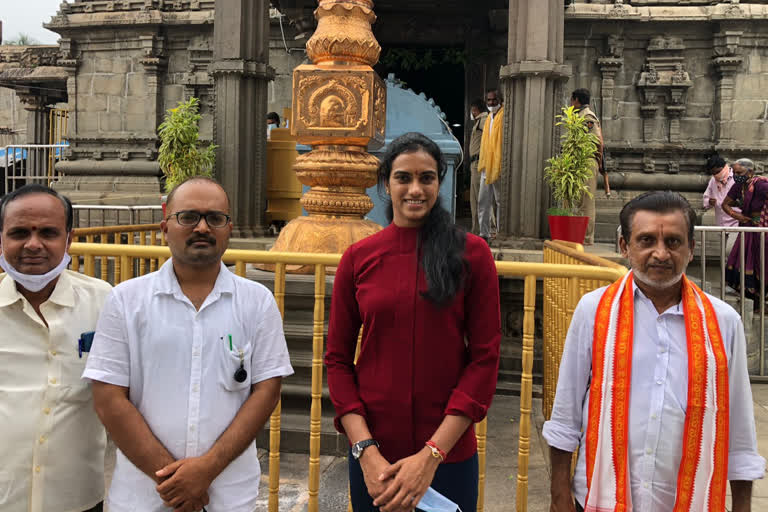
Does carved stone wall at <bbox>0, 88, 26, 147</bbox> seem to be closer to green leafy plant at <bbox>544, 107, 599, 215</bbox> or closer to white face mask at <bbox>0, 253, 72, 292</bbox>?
green leafy plant at <bbox>544, 107, 599, 215</bbox>

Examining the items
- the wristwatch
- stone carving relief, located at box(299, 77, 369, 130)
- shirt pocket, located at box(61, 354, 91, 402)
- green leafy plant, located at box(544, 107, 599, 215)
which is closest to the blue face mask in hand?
the wristwatch

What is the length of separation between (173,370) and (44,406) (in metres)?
0.43

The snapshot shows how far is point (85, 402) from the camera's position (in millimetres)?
1994

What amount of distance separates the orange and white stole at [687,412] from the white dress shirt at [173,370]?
3.47ft

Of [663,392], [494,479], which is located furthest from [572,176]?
[663,392]

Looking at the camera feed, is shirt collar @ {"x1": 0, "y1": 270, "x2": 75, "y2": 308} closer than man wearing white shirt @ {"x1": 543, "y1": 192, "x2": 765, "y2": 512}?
No

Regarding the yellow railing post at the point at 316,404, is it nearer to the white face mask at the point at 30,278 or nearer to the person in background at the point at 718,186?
the white face mask at the point at 30,278

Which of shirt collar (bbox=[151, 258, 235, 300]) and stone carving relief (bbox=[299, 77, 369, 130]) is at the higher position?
stone carving relief (bbox=[299, 77, 369, 130])

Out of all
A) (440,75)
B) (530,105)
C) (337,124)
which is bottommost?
(337,124)

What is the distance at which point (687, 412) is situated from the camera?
1.80m

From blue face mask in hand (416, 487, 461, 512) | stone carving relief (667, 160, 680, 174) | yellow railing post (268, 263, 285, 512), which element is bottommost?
yellow railing post (268, 263, 285, 512)

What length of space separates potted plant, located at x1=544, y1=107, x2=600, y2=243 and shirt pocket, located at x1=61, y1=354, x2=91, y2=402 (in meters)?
5.37

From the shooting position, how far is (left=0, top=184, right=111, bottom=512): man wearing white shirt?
191cm

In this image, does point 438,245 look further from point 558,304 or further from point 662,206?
point 558,304
